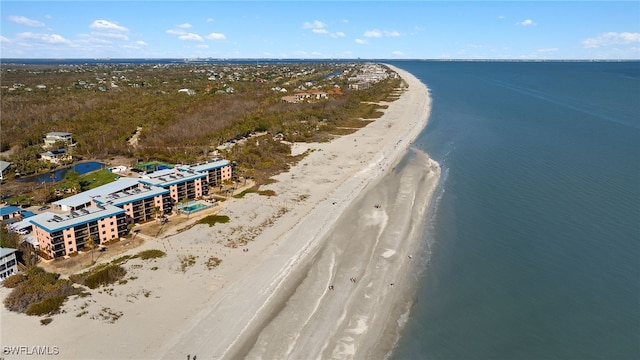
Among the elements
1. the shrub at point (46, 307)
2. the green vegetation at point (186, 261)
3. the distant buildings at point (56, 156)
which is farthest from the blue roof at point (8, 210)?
the distant buildings at point (56, 156)

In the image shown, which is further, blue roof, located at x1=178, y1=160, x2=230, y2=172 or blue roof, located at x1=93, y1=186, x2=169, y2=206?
blue roof, located at x1=178, y1=160, x2=230, y2=172

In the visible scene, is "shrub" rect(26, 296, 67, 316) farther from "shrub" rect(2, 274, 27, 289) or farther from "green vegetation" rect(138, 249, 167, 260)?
"green vegetation" rect(138, 249, 167, 260)

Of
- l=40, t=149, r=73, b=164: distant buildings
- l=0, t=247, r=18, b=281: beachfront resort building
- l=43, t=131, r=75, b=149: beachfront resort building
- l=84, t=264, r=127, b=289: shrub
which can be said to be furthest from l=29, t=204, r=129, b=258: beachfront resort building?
l=43, t=131, r=75, b=149: beachfront resort building

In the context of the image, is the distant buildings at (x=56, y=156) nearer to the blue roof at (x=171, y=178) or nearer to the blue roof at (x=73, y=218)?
the blue roof at (x=171, y=178)

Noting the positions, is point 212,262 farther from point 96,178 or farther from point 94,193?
point 96,178

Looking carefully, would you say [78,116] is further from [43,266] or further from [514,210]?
[514,210]

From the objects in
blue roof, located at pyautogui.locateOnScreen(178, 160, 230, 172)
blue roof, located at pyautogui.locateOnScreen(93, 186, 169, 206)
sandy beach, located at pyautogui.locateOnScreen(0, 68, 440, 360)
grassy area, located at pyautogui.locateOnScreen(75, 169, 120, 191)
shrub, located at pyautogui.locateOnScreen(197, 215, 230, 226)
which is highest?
blue roof, located at pyautogui.locateOnScreen(178, 160, 230, 172)

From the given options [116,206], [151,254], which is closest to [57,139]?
[116,206]

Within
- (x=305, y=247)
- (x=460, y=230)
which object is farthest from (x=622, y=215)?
(x=305, y=247)
